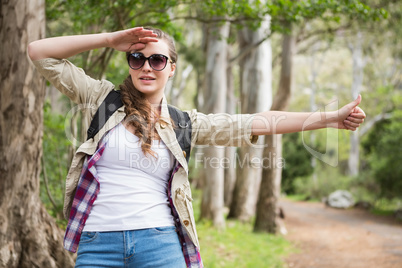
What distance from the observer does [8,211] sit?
3600 millimetres

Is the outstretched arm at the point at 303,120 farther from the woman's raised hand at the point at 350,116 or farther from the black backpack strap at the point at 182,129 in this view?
the black backpack strap at the point at 182,129

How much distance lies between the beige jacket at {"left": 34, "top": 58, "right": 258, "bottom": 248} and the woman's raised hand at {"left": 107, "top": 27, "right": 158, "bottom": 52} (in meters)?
0.22

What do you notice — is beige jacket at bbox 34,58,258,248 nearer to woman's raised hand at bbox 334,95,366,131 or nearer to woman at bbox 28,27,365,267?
woman at bbox 28,27,365,267

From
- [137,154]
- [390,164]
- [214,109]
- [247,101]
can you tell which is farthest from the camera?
[390,164]

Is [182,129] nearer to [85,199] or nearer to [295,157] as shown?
[85,199]

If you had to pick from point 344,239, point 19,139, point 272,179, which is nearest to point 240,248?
point 272,179

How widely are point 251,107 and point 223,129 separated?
10488 mm

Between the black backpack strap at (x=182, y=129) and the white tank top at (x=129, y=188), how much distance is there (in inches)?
4.7

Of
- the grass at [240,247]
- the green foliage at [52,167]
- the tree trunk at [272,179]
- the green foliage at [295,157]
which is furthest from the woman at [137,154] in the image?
the green foliage at [295,157]

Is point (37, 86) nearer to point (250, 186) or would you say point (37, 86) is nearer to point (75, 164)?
point (75, 164)

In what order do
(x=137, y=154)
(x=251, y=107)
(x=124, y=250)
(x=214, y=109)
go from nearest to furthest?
(x=124, y=250), (x=137, y=154), (x=214, y=109), (x=251, y=107)

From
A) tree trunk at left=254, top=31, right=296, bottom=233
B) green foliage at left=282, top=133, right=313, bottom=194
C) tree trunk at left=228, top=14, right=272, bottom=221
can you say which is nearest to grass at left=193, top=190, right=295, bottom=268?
tree trunk at left=254, top=31, right=296, bottom=233

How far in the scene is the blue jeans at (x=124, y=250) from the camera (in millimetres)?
1988

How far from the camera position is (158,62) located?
2.28 metres
